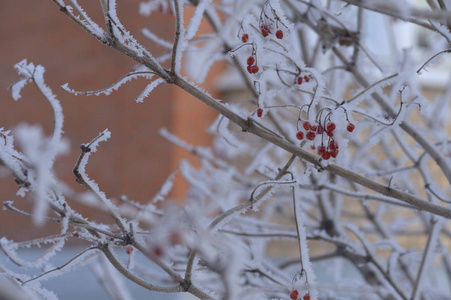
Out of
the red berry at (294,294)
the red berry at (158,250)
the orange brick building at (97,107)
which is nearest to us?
the red berry at (158,250)

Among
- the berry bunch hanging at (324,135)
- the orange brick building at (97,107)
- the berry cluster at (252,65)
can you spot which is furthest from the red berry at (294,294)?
the orange brick building at (97,107)

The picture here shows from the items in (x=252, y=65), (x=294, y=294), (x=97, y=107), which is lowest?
(x=294, y=294)

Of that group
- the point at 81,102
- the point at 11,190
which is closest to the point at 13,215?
the point at 11,190

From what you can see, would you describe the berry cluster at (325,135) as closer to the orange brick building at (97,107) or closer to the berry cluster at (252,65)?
the berry cluster at (252,65)

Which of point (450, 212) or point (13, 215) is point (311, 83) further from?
point (13, 215)

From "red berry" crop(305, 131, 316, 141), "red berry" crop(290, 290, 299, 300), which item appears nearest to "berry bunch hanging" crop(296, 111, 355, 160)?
"red berry" crop(305, 131, 316, 141)

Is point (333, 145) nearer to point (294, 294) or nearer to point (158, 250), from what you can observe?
point (294, 294)

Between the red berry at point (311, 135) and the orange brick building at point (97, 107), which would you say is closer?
the red berry at point (311, 135)

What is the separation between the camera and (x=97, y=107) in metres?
4.35

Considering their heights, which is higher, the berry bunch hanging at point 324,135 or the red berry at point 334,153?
the berry bunch hanging at point 324,135

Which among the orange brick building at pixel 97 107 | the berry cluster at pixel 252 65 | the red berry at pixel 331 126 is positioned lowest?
the red berry at pixel 331 126

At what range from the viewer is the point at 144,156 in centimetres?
425

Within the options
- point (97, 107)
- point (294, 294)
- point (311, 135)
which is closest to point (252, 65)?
point (311, 135)

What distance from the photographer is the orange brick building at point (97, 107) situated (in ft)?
13.7
